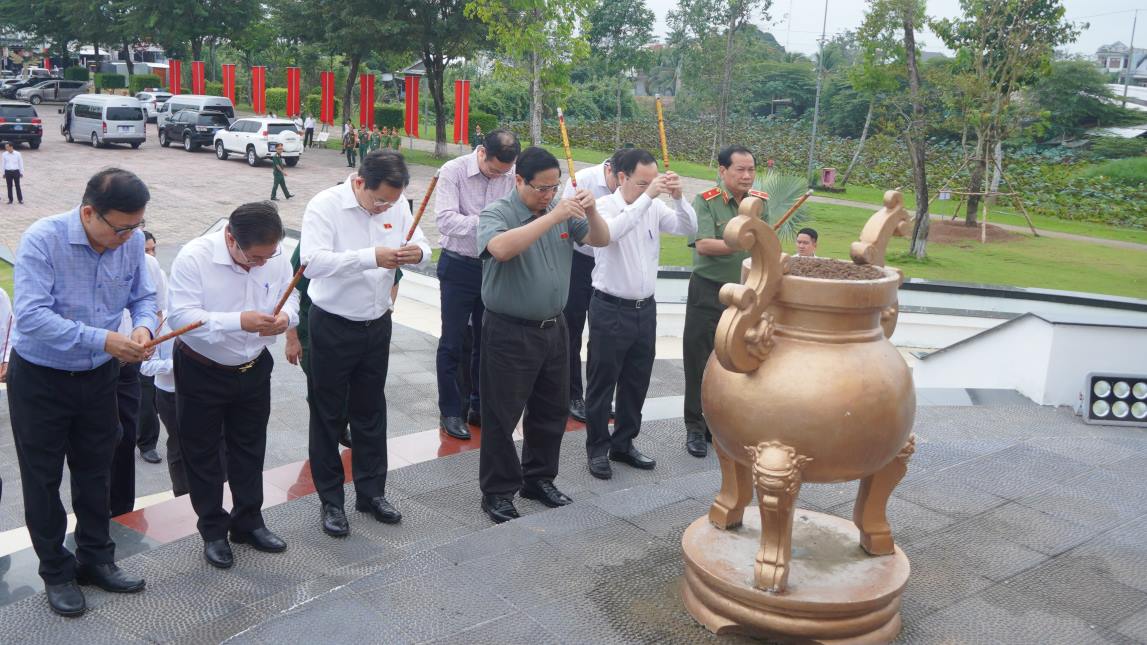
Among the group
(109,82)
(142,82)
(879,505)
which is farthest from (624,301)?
(142,82)

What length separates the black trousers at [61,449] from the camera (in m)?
3.40

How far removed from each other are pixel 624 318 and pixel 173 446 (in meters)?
2.39

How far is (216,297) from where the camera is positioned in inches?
149

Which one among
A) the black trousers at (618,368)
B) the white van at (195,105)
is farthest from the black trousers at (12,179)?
the black trousers at (618,368)

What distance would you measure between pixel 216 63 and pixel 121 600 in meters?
58.9

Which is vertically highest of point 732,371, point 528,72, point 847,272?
point 528,72

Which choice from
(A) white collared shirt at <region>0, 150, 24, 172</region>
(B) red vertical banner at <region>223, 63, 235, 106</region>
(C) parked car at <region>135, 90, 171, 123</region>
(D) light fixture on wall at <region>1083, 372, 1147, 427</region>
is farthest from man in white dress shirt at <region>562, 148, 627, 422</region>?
(B) red vertical banner at <region>223, 63, 235, 106</region>

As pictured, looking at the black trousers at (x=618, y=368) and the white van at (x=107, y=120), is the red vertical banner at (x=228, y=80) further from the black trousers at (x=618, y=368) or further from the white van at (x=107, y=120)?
the black trousers at (x=618, y=368)

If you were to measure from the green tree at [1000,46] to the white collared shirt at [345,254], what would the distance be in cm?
1489

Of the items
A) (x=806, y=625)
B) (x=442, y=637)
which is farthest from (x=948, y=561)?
(x=442, y=637)

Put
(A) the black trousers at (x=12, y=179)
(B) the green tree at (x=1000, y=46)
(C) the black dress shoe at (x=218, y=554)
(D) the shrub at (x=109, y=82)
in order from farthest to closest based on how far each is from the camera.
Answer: (D) the shrub at (x=109, y=82) < (A) the black trousers at (x=12, y=179) < (B) the green tree at (x=1000, y=46) < (C) the black dress shoe at (x=218, y=554)

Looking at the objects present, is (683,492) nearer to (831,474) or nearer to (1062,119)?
(831,474)

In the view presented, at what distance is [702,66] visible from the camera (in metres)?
31.8

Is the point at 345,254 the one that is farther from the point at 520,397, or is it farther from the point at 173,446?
the point at 173,446
